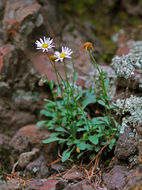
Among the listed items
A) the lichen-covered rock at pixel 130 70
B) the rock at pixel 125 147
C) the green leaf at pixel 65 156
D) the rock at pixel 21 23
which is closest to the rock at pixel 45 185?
the green leaf at pixel 65 156

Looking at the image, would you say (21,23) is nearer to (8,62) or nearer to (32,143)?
(8,62)

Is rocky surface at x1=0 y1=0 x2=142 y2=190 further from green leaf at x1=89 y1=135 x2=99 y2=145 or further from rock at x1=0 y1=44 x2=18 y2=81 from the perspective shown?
green leaf at x1=89 y1=135 x2=99 y2=145

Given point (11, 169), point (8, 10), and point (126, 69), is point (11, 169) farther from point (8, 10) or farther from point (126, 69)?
point (8, 10)

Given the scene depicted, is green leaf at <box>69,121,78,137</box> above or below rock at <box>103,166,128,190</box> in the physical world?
above

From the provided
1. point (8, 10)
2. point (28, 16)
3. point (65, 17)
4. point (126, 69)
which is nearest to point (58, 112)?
point (126, 69)

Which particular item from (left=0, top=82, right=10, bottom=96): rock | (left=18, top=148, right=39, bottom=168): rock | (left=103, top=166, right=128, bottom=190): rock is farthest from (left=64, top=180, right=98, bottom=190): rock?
(left=0, top=82, right=10, bottom=96): rock

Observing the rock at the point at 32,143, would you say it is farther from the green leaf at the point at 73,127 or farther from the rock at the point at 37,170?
the green leaf at the point at 73,127

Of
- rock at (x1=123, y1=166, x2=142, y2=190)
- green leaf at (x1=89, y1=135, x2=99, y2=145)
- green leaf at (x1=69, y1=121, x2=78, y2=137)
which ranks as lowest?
rock at (x1=123, y1=166, x2=142, y2=190)
